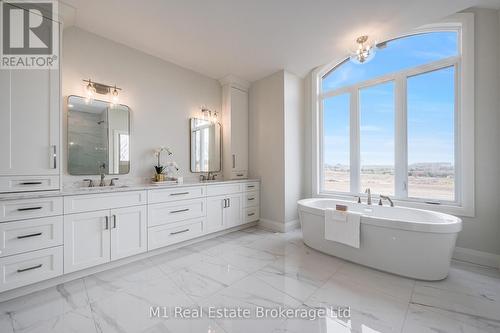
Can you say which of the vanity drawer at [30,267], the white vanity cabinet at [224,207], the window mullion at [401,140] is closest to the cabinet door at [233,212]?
the white vanity cabinet at [224,207]

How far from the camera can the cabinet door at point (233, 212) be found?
351 cm

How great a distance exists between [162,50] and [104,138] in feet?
4.96

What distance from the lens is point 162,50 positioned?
3.10m

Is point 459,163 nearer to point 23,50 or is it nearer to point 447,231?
point 447,231

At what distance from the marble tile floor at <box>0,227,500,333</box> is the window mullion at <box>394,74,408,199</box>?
1070 millimetres

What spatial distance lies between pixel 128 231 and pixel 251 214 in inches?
81.3

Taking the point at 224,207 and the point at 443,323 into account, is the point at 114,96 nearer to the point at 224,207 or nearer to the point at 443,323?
the point at 224,207

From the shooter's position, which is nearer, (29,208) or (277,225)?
(29,208)

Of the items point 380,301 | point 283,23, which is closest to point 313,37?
point 283,23

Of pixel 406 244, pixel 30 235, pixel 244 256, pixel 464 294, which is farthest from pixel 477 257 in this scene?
pixel 30 235

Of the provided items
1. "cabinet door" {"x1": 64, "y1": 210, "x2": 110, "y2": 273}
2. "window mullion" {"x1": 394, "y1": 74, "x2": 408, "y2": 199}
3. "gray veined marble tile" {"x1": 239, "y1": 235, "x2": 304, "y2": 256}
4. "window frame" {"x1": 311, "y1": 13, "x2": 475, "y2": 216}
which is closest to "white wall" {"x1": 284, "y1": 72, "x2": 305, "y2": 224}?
"window frame" {"x1": 311, "y1": 13, "x2": 475, "y2": 216}

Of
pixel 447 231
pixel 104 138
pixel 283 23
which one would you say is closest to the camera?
pixel 447 231

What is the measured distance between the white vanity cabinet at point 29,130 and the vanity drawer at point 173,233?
1123 mm

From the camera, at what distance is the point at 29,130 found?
1.97 meters
